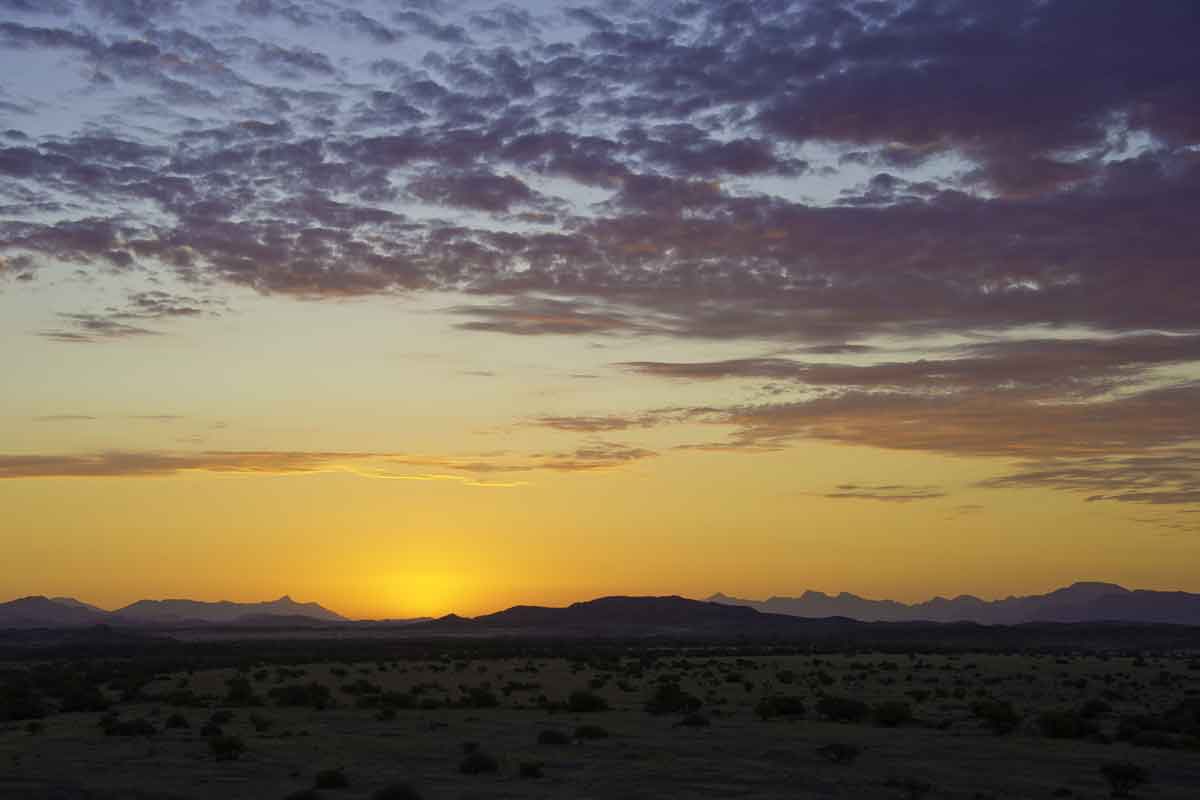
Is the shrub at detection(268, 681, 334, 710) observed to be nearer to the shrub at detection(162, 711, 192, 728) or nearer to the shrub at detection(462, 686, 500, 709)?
the shrub at detection(462, 686, 500, 709)

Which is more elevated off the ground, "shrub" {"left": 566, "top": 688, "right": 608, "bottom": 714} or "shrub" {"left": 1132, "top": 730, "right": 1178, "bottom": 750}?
"shrub" {"left": 566, "top": 688, "right": 608, "bottom": 714}

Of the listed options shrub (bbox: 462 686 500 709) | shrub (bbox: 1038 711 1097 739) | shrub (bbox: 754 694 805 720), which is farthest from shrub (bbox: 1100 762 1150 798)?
shrub (bbox: 462 686 500 709)

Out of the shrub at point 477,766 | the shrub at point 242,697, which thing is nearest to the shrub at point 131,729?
the shrub at point 242,697

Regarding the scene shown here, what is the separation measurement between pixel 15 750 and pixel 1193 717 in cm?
3304

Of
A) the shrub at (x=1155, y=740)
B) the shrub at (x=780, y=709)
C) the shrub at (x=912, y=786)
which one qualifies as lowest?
the shrub at (x=912, y=786)

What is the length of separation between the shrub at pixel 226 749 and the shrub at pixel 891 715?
18.6 m

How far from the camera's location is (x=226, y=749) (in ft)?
92.6

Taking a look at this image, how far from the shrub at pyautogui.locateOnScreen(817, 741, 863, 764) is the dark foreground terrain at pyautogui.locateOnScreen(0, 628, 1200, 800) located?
0.05m

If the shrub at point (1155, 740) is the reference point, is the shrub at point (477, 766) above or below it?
below

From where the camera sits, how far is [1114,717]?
3834 centimetres

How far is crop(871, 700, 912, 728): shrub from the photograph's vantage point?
3581 centimetres

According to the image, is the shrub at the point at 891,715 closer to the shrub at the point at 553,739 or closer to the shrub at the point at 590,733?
the shrub at the point at 590,733

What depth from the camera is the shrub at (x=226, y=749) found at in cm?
2817

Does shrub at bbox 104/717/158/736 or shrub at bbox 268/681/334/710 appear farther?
shrub at bbox 268/681/334/710
